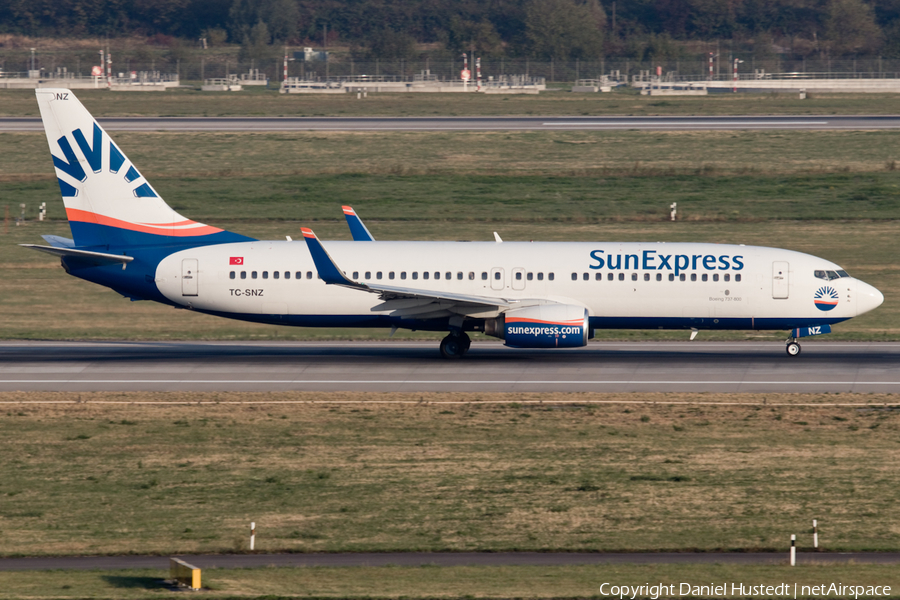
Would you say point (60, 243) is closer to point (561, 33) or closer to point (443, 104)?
point (443, 104)

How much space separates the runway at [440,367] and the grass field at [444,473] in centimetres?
191

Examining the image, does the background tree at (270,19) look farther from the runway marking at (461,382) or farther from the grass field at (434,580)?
the grass field at (434,580)

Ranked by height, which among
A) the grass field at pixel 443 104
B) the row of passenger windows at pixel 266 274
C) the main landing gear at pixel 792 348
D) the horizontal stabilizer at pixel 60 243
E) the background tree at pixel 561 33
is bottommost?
the main landing gear at pixel 792 348

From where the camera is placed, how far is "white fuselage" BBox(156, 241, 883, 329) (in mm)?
40469

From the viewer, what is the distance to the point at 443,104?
375 feet

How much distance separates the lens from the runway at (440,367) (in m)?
36.2

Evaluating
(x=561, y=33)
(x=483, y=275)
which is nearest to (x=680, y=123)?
(x=483, y=275)

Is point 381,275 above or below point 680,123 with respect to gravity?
below

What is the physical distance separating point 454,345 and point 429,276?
9.13ft

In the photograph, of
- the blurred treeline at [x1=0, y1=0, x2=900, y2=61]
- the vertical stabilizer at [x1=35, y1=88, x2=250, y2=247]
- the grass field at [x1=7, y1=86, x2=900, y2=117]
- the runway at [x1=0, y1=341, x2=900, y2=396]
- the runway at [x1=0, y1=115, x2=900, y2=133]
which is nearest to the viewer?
the runway at [x1=0, y1=341, x2=900, y2=396]

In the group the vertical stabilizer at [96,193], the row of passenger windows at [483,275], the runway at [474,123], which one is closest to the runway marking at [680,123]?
the runway at [474,123]

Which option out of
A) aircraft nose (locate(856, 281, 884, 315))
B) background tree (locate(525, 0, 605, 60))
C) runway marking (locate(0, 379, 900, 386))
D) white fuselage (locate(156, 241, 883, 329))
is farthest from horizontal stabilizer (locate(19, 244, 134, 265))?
background tree (locate(525, 0, 605, 60))

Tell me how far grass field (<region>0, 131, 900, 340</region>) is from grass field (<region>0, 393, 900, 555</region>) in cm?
1587

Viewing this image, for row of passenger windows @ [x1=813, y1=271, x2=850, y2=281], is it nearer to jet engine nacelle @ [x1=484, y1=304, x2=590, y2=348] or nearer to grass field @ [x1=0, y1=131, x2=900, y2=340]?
grass field @ [x1=0, y1=131, x2=900, y2=340]
